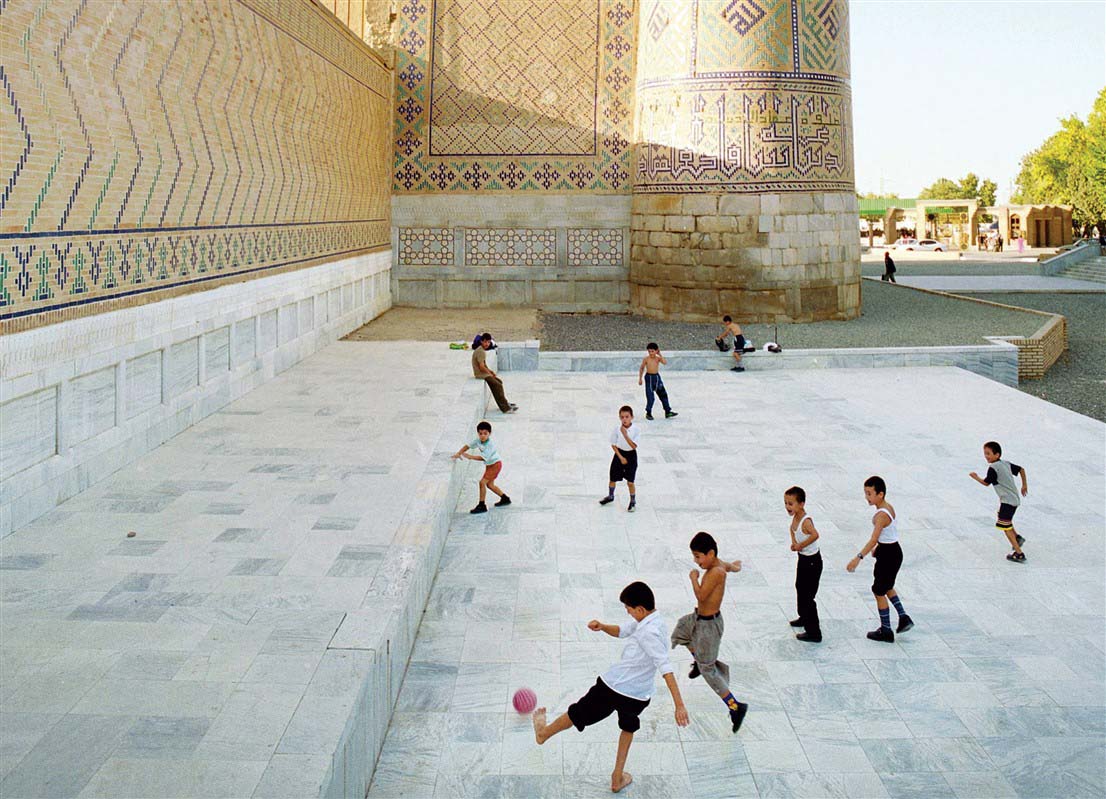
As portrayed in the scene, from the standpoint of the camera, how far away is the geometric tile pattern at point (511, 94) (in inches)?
645

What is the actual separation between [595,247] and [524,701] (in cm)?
1362

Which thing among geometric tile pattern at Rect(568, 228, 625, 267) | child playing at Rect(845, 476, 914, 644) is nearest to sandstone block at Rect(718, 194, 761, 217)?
geometric tile pattern at Rect(568, 228, 625, 267)

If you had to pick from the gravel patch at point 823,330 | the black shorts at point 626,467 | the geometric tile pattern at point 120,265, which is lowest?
the black shorts at point 626,467

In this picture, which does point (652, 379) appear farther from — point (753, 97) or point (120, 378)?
point (753, 97)

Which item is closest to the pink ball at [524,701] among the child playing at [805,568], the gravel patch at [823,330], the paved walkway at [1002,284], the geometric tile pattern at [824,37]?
the child playing at [805,568]

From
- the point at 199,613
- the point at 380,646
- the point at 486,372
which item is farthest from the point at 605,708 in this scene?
the point at 486,372

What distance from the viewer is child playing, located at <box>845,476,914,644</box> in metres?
4.70

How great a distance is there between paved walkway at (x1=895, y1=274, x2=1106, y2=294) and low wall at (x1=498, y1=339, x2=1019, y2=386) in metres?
10.7

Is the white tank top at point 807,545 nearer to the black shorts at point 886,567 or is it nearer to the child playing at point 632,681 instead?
the black shorts at point 886,567

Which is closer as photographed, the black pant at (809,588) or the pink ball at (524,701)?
the pink ball at (524,701)

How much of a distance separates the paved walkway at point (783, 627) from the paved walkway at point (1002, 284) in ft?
51.1

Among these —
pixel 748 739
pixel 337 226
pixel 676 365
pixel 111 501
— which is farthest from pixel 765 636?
pixel 337 226

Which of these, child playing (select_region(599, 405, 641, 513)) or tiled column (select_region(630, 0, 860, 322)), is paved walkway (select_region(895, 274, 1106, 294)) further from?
child playing (select_region(599, 405, 641, 513))

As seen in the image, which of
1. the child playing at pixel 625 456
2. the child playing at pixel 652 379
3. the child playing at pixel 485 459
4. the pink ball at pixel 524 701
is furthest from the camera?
the child playing at pixel 652 379
